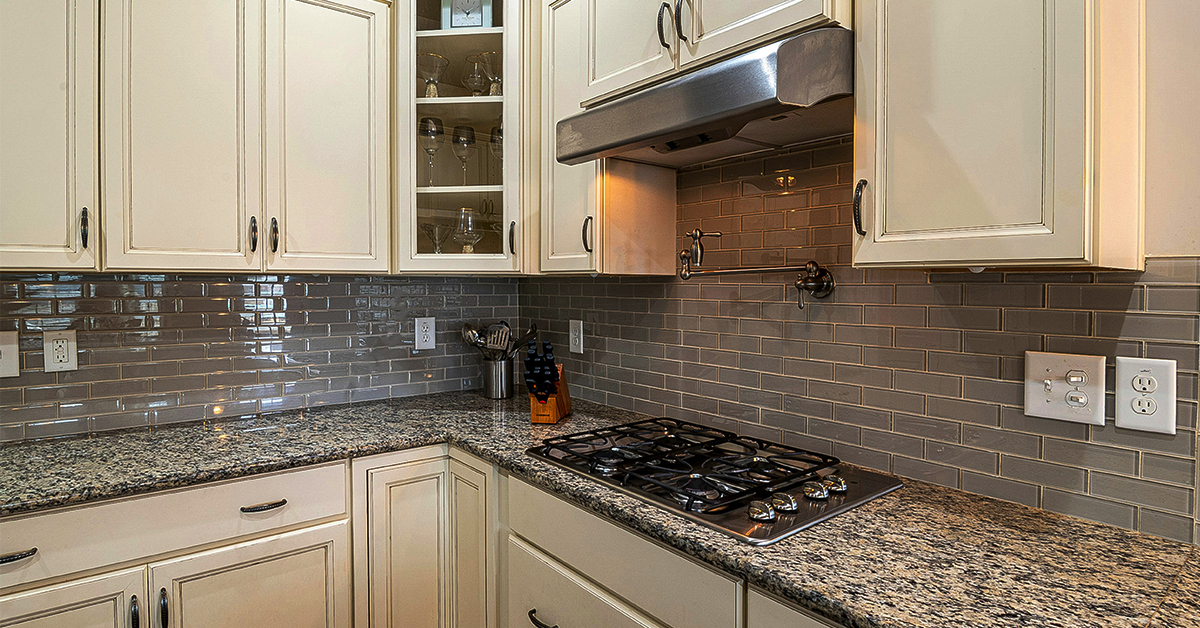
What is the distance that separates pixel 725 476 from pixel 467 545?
869 mm

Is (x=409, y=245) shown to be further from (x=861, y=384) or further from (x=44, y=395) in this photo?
(x=861, y=384)

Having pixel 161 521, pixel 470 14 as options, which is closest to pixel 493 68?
pixel 470 14

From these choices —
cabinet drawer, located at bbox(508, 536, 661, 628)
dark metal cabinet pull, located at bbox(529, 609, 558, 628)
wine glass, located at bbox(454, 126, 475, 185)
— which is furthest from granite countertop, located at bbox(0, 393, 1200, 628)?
wine glass, located at bbox(454, 126, 475, 185)

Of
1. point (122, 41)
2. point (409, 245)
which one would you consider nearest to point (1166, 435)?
point (409, 245)

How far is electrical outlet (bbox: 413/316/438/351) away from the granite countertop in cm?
63

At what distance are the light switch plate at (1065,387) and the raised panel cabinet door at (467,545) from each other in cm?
132

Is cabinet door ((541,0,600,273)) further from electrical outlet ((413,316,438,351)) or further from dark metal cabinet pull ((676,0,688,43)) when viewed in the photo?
electrical outlet ((413,316,438,351))

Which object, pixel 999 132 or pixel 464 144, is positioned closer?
pixel 999 132

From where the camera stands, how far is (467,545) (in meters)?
1.84

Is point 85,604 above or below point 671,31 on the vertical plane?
below

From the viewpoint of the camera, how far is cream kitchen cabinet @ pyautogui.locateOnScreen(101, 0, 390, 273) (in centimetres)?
167

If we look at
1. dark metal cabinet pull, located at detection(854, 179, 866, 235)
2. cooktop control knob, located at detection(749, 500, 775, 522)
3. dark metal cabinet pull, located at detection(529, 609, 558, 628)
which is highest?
dark metal cabinet pull, located at detection(854, 179, 866, 235)

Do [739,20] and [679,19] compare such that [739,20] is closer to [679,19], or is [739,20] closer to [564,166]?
[679,19]

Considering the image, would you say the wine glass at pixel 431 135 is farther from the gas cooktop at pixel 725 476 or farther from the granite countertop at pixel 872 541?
the gas cooktop at pixel 725 476
